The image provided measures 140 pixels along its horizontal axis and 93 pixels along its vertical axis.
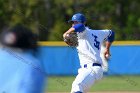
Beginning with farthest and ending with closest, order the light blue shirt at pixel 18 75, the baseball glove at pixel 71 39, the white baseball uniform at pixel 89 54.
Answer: the white baseball uniform at pixel 89 54 < the baseball glove at pixel 71 39 < the light blue shirt at pixel 18 75

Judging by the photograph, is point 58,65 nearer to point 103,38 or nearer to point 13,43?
point 103,38

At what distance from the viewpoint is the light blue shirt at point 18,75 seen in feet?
11.1

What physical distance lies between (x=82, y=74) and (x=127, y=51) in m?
11.3

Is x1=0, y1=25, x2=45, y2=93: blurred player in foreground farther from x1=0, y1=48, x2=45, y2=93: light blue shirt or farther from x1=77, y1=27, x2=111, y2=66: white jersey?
x1=77, y1=27, x2=111, y2=66: white jersey

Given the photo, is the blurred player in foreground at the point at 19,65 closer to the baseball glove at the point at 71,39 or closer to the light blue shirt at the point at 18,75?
the light blue shirt at the point at 18,75

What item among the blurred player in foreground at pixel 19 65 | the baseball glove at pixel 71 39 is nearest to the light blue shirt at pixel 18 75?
the blurred player in foreground at pixel 19 65

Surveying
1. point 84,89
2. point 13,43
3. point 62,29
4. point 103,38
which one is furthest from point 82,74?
point 62,29

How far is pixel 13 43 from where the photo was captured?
3416 mm

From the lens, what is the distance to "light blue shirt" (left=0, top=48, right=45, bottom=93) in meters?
3.38

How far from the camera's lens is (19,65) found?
3.47 metres

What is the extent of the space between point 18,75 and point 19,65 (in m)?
0.08

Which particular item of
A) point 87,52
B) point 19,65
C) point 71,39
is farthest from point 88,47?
point 19,65

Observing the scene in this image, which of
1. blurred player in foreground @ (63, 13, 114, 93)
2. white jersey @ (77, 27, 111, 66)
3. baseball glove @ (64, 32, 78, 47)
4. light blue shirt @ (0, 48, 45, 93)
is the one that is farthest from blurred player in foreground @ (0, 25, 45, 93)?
white jersey @ (77, 27, 111, 66)

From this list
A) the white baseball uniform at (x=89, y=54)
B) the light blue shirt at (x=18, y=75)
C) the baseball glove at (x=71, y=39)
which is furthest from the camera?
the white baseball uniform at (x=89, y=54)
